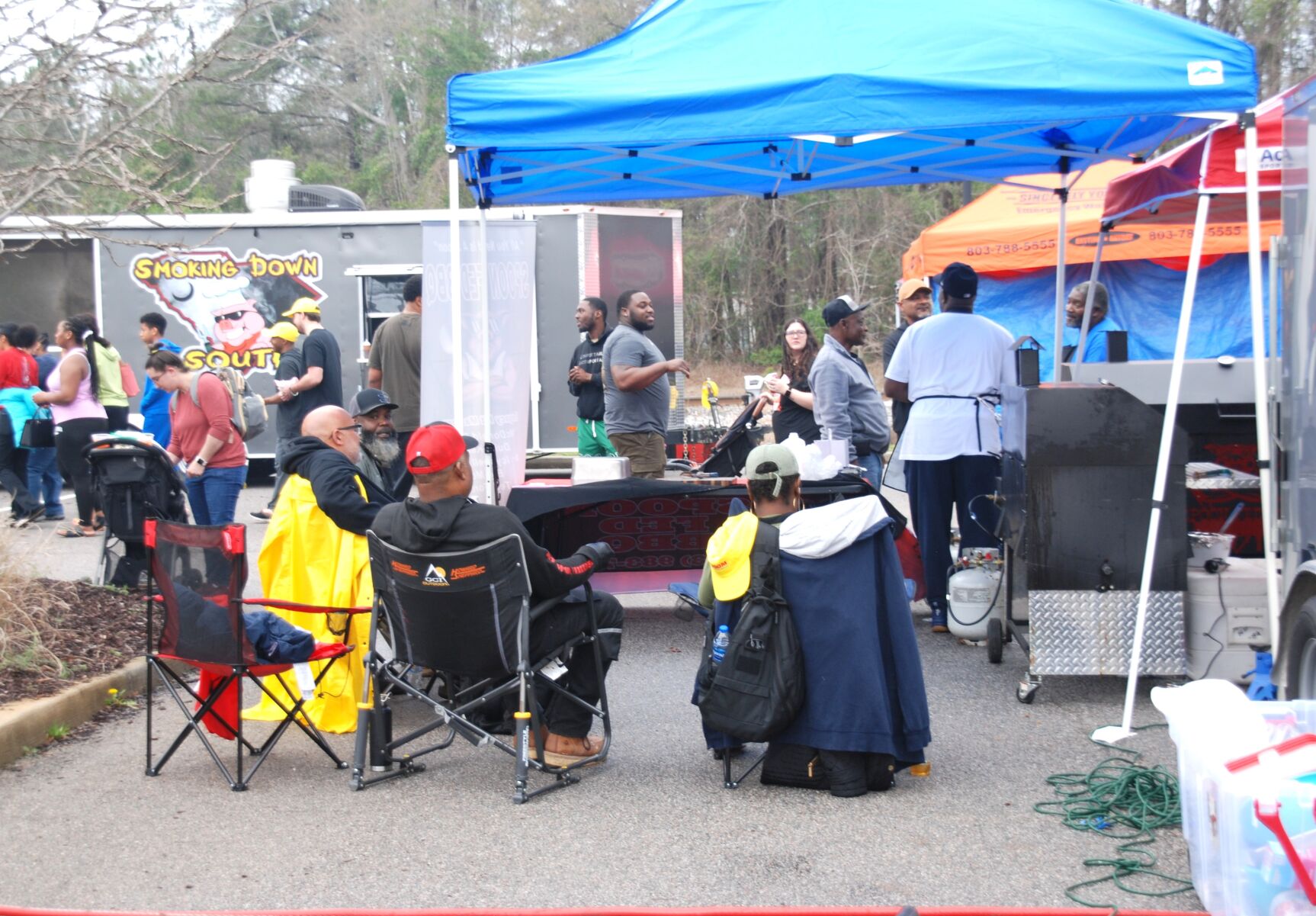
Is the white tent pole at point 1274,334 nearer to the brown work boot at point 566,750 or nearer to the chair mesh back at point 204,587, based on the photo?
the brown work boot at point 566,750

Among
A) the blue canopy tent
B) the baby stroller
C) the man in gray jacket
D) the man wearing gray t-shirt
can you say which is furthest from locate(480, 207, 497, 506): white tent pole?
the baby stroller

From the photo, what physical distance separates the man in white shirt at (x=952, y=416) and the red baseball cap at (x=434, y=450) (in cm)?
311

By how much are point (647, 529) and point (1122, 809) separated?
3656 mm

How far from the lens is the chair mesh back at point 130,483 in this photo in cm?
795

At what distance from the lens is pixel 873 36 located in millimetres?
6301

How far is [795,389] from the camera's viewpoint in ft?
28.7

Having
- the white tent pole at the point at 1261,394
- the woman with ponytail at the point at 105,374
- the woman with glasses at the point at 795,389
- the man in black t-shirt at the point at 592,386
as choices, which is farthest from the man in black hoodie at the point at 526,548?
the woman with ponytail at the point at 105,374

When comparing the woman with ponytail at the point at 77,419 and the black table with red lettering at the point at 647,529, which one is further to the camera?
the woman with ponytail at the point at 77,419

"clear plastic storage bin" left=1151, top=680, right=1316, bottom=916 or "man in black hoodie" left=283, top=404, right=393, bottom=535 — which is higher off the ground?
"man in black hoodie" left=283, top=404, right=393, bottom=535

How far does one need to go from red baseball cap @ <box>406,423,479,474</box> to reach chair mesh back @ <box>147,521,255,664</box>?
0.69 metres

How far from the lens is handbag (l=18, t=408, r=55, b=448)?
11.7m

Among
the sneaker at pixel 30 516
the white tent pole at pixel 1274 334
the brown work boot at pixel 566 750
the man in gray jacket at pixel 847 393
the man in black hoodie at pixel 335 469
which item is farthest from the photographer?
the sneaker at pixel 30 516

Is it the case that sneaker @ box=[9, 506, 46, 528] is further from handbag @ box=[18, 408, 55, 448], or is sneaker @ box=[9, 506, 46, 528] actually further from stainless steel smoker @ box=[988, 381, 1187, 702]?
stainless steel smoker @ box=[988, 381, 1187, 702]

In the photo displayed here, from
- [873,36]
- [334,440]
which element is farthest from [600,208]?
[334,440]
